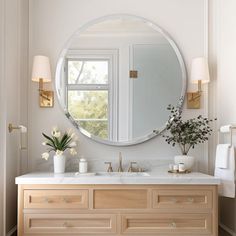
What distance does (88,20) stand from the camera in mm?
3047

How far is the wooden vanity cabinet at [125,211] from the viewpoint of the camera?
241 centimetres

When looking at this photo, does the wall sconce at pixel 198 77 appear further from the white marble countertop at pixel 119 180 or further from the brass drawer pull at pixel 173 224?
the brass drawer pull at pixel 173 224

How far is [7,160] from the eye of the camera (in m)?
2.60

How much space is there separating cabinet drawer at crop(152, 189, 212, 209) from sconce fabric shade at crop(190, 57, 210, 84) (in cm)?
98

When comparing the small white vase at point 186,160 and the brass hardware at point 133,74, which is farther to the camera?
the brass hardware at point 133,74

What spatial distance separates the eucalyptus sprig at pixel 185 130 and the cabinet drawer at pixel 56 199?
3.09 ft

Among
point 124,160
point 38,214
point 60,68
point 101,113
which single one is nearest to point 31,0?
point 60,68

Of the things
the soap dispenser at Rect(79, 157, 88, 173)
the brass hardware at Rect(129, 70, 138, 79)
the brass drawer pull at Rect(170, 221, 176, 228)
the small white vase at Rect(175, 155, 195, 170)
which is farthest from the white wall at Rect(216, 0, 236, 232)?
the soap dispenser at Rect(79, 157, 88, 173)

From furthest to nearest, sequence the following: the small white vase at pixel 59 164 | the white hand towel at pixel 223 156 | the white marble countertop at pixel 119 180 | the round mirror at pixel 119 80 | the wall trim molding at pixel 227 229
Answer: the round mirror at pixel 119 80, the small white vase at pixel 59 164, the wall trim molding at pixel 227 229, the white hand towel at pixel 223 156, the white marble countertop at pixel 119 180

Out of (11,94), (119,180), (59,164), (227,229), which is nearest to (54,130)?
(59,164)

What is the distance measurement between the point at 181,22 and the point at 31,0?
136 cm

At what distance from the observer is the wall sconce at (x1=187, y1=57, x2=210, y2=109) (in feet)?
9.45

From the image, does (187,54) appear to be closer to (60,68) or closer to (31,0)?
(60,68)

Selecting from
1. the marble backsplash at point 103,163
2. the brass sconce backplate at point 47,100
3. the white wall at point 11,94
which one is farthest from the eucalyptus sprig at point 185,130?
the white wall at point 11,94
